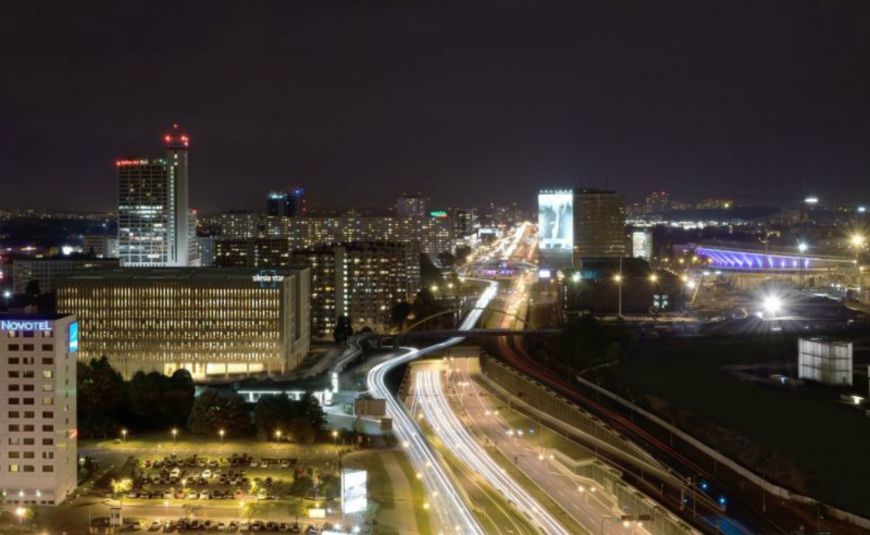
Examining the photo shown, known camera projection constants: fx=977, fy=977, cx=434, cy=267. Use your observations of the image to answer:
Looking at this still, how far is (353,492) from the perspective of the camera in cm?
1333

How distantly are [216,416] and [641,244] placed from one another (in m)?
48.6

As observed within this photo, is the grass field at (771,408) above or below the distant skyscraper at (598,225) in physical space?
below

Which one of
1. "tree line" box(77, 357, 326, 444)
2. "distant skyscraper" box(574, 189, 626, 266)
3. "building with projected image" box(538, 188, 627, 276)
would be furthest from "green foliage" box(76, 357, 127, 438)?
"distant skyscraper" box(574, 189, 626, 266)

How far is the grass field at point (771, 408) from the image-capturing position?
48.5ft

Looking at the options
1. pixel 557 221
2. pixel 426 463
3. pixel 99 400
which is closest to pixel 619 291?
pixel 557 221

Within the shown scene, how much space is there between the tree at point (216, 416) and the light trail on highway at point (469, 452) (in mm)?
3711

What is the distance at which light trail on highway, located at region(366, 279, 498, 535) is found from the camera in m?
13.0

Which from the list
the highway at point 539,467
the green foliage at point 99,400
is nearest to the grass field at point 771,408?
the highway at point 539,467

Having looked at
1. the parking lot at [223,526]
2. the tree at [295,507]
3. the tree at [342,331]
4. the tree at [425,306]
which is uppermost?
the tree at [425,306]

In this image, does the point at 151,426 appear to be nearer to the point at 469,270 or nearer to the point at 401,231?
the point at 469,270

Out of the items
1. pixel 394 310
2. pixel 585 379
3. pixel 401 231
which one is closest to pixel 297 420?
pixel 585 379

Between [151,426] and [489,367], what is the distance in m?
10.6

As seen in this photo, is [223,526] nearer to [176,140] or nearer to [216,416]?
[216,416]

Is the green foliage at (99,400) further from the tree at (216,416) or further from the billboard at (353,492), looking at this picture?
the billboard at (353,492)
